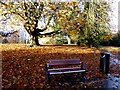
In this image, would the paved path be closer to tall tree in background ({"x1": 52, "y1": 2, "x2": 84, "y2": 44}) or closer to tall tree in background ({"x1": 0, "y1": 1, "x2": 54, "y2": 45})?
tall tree in background ({"x1": 52, "y1": 2, "x2": 84, "y2": 44})

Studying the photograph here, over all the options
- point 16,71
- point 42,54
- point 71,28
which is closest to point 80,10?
point 71,28

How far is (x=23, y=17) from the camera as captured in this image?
24.7 ft

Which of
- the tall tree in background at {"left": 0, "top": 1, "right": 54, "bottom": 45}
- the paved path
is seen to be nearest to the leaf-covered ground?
the paved path

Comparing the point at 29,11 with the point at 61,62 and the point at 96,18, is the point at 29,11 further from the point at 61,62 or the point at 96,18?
the point at 61,62

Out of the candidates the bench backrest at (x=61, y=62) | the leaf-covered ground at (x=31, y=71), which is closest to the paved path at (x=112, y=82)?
the leaf-covered ground at (x=31, y=71)

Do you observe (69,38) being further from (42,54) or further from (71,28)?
(42,54)

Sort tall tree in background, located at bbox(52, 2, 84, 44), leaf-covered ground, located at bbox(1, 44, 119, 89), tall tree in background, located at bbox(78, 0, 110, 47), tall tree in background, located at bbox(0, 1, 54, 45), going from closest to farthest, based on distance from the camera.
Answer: leaf-covered ground, located at bbox(1, 44, 119, 89)
tall tree in background, located at bbox(0, 1, 54, 45)
tall tree in background, located at bbox(52, 2, 84, 44)
tall tree in background, located at bbox(78, 0, 110, 47)

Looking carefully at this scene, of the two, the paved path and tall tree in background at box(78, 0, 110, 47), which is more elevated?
tall tree in background at box(78, 0, 110, 47)

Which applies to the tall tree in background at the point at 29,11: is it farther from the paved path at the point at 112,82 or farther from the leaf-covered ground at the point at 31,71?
the paved path at the point at 112,82

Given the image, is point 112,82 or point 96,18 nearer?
point 112,82

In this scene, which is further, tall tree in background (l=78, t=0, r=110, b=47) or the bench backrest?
tall tree in background (l=78, t=0, r=110, b=47)

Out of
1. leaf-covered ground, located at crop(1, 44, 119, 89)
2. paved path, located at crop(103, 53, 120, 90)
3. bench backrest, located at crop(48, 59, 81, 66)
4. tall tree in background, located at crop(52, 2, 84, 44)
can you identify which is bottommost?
paved path, located at crop(103, 53, 120, 90)

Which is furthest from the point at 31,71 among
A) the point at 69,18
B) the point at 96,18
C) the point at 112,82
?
the point at 96,18

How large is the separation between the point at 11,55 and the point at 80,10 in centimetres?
338
